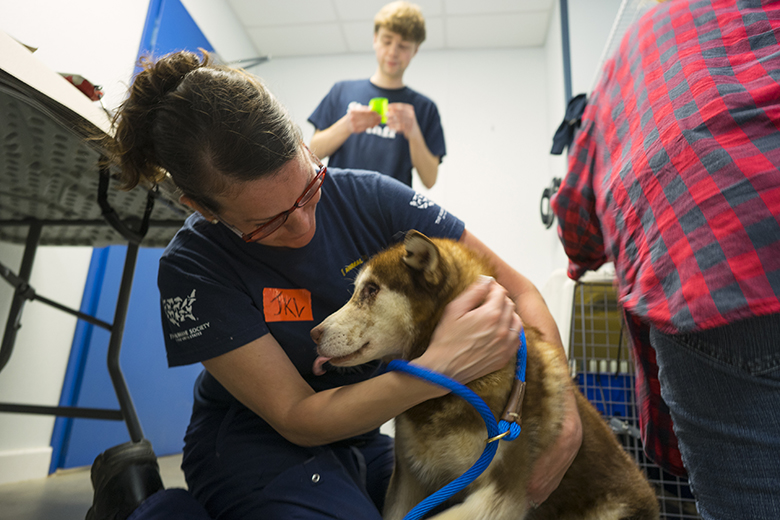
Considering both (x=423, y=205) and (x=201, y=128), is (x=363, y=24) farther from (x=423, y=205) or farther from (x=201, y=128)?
(x=201, y=128)

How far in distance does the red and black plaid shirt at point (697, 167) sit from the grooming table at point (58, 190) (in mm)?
1291

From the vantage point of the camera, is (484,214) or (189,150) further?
(484,214)

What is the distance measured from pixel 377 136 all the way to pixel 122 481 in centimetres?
205

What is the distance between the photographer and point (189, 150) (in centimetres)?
109

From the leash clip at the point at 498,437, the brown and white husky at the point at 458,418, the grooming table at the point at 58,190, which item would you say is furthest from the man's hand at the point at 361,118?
the leash clip at the point at 498,437

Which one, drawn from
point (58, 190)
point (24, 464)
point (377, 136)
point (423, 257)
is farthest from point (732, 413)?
point (24, 464)

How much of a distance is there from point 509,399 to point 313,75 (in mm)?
5257

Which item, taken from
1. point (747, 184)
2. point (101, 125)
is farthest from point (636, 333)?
point (101, 125)

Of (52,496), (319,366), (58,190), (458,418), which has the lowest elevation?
(52,496)

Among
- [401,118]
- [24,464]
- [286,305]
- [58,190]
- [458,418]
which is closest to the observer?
[458,418]

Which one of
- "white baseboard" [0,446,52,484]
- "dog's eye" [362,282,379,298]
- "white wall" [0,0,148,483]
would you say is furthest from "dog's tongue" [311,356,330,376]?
"white baseboard" [0,446,52,484]

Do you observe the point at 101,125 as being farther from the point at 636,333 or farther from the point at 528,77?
the point at 528,77

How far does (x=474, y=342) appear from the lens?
103 centimetres

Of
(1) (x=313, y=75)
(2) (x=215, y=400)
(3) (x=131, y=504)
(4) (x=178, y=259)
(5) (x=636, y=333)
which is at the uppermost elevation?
(1) (x=313, y=75)
